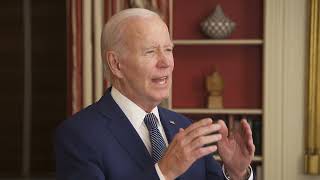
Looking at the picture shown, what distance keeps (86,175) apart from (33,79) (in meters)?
4.19

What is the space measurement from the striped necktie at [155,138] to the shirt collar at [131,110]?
0.02 metres

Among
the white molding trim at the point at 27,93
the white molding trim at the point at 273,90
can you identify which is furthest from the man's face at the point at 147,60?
the white molding trim at the point at 27,93

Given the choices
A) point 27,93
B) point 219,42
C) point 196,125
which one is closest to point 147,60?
point 196,125

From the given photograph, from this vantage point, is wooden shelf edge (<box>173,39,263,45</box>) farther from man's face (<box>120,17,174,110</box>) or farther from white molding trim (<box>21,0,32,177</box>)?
man's face (<box>120,17,174,110</box>)

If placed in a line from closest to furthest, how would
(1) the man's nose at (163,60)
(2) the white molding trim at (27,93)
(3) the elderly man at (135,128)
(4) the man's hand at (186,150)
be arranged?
(4) the man's hand at (186,150), (3) the elderly man at (135,128), (1) the man's nose at (163,60), (2) the white molding trim at (27,93)

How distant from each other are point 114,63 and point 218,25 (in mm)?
2458

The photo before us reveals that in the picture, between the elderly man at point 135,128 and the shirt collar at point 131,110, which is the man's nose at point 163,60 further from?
the shirt collar at point 131,110

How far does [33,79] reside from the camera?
5.51 metres

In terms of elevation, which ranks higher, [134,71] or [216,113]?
[134,71]

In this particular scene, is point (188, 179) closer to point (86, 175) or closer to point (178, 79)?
point (86, 175)

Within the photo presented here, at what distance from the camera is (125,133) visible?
1.59 metres

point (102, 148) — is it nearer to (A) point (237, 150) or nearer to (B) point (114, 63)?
(B) point (114, 63)

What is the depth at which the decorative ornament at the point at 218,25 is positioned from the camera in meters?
4.07

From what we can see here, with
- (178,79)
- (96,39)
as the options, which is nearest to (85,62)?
(96,39)
